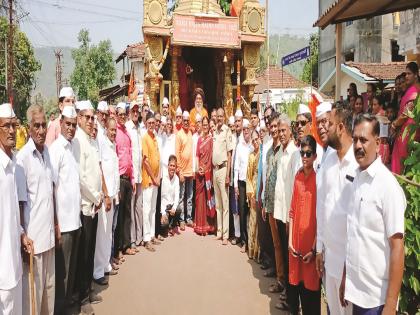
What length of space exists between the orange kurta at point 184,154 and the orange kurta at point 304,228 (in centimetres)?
403

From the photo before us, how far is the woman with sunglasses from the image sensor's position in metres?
3.59

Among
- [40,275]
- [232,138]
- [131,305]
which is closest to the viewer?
[40,275]

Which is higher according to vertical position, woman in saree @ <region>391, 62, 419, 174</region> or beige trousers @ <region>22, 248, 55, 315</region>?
woman in saree @ <region>391, 62, 419, 174</region>

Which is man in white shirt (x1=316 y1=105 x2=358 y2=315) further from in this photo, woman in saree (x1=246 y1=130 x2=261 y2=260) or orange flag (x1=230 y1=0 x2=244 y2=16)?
orange flag (x1=230 y1=0 x2=244 y2=16)

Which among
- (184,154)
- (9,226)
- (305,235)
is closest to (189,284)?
(305,235)

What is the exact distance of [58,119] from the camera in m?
4.60

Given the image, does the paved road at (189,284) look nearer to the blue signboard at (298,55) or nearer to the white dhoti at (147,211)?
the white dhoti at (147,211)

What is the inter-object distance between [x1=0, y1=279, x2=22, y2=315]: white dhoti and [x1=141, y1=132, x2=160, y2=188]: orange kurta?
3.64 meters

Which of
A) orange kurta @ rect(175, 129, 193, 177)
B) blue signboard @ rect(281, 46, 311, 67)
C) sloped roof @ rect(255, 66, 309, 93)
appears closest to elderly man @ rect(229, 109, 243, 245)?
orange kurta @ rect(175, 129, 193, 177)

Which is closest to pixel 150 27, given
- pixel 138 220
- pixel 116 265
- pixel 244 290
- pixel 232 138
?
pixel 232 138

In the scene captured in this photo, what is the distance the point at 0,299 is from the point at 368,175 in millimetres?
2575

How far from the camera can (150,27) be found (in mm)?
12031

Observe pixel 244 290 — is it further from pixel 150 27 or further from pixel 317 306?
pixel 150 27

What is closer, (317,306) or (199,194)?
(317,306)
